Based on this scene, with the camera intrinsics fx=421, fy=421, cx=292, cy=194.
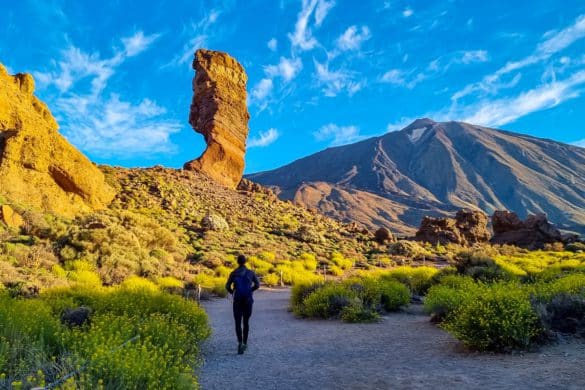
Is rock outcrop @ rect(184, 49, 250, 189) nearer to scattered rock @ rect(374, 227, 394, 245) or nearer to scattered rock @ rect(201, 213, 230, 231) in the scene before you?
scattered rock @ rect(201, 213, 230, 231)

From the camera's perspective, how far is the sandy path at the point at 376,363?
5.93 metres

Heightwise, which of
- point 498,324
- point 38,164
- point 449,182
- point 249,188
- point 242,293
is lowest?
point 498,324

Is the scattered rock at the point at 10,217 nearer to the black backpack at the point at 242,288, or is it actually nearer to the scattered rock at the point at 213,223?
the scattered rock at the point at 213,223

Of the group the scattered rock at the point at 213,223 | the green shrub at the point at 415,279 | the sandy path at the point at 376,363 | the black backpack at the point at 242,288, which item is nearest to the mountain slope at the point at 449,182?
the scattered rock at the point at 213,223

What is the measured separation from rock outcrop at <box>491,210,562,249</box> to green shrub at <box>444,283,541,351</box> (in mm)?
42672

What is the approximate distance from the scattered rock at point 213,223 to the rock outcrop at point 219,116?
1323 cm

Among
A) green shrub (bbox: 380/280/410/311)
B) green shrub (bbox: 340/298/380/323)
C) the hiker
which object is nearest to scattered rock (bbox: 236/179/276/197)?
green shrub (bbox: 380/280/410/311)

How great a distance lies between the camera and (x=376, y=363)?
7.29 m

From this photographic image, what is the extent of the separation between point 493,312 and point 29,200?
25.4 m

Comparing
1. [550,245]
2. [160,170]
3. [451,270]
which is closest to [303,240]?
[160,170]

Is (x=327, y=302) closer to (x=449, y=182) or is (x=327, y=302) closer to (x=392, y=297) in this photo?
(x=392, y=297)

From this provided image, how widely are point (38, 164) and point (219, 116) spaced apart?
27043 millimetres

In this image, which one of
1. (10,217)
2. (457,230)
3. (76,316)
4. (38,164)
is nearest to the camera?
(76,316)

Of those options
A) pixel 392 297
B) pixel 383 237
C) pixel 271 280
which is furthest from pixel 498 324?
pixel 383 237
